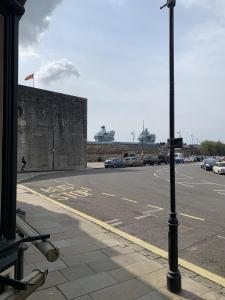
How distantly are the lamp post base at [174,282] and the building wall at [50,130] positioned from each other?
37374mm

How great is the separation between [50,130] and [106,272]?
1655 inches

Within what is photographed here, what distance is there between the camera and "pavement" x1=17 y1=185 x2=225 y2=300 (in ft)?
18.0

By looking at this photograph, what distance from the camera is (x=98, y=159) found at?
81312mm

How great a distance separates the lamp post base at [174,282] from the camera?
5.62 meters

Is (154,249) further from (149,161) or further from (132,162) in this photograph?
(149,161)

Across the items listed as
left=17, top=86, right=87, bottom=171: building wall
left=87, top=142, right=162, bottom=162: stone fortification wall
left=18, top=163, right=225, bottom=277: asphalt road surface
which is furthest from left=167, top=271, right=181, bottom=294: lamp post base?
left=87, top=142, right=162, bottom=162: stone fortification wall

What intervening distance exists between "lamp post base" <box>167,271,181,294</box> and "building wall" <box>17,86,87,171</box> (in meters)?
37.4

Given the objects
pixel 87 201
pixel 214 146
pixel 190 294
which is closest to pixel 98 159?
pixel 87 201

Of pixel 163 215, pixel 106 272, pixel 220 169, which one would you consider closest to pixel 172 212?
pixel 106 272

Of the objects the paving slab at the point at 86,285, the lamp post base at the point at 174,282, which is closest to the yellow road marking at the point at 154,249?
the lamp post base at the point at 174,282

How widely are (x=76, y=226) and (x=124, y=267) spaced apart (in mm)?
3825

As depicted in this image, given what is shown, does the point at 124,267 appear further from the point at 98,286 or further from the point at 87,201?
the point at 87,201

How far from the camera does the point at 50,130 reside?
156 ft

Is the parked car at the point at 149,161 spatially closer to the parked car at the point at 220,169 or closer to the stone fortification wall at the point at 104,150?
the stone fortification wall at the point at 104,150
